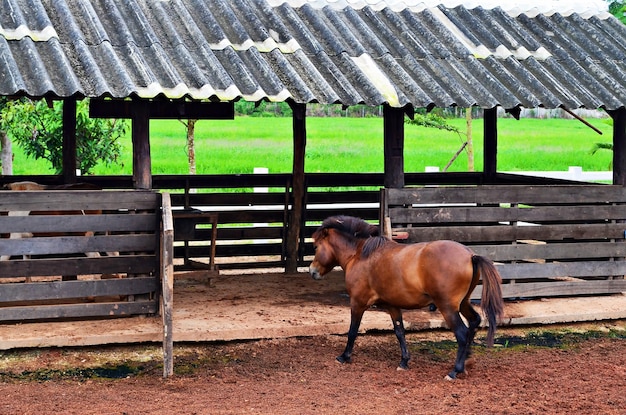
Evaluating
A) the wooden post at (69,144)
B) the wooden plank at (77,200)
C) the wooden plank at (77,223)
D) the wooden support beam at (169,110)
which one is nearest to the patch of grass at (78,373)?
the wooden plank at (77,223)

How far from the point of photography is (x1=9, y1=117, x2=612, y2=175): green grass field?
29375mm

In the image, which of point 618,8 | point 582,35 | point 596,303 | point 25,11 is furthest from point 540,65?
point 618,8

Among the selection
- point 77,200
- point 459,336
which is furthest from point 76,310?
point 459,336

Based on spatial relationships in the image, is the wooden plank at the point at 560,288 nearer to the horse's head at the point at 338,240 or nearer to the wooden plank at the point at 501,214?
the wooden plank at the point at 501,214

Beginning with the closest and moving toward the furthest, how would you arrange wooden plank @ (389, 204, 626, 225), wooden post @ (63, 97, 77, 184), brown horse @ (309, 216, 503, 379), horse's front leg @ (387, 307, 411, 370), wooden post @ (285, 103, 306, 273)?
1. brown horse @ (309, 216, 503, 379)
2. horse's front leg @ (387, 307, 411, 370)
3. wooden plank @ (389, 204, 626, 225)
4. wooden post @ (63, 97, 77, 184)
5. wooden post @ (285, 103, 306, 273)

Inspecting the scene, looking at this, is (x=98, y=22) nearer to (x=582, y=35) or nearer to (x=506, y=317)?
(x=506, y=317)

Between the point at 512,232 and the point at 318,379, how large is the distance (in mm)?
3132

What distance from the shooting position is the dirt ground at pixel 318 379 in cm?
657

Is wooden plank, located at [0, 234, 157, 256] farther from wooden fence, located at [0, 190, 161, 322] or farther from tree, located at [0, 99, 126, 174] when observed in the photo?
tree, located at [0, 99, 126, 174]

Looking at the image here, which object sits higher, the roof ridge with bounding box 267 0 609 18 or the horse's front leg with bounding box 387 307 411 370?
the roof ridge with bounding box 267 0 609 18

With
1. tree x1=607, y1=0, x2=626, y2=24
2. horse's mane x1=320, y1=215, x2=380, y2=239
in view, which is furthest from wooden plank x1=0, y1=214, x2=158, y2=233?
tree x1=607, y1=0, x2=626, y2=24

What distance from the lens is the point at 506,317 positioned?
29.6 feet

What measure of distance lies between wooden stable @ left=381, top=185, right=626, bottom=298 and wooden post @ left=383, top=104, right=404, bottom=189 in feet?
0.58

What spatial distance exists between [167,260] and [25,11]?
112 inches
